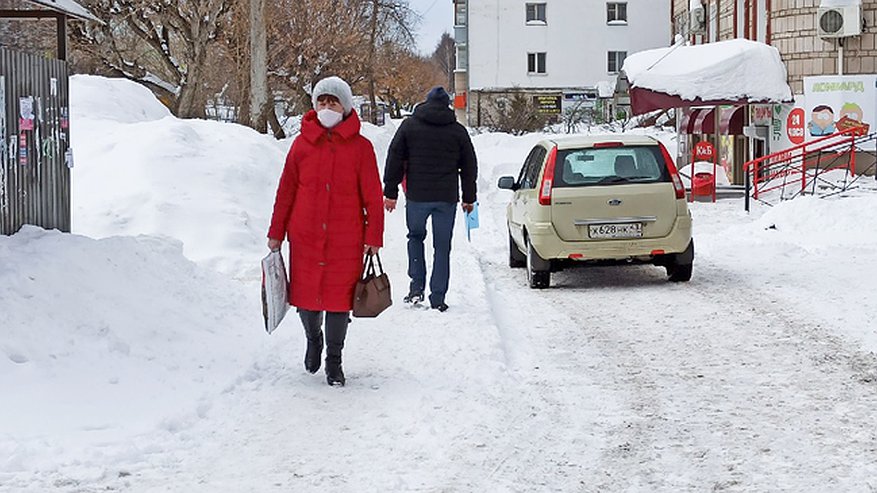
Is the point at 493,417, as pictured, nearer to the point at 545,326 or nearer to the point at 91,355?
the point at 91,355

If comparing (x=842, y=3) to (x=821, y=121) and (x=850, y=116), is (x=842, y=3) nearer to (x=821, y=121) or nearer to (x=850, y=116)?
(x=850, y=116)

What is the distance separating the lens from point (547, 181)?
40.1 feet

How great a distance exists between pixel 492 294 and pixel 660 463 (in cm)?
612

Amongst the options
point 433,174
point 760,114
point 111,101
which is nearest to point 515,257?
point 433,174

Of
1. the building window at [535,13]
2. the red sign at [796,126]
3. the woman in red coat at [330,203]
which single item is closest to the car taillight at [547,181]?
the woman in red coat at [330,203]

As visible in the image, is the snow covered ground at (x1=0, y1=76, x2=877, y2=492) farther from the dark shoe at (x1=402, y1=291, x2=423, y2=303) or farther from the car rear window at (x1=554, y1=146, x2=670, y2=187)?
the car rear window at (x1=554, y1=146, x2=670, y2=187)

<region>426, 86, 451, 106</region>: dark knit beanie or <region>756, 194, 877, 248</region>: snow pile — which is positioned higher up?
<region>426, 86, 451, 106</region>: dark knit beanie

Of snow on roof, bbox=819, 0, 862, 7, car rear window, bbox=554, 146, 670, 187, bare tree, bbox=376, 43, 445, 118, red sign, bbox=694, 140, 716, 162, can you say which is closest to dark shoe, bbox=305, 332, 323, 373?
car rear window, bbox=554, 146, 670, 187

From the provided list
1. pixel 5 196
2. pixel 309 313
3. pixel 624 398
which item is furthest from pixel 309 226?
pixel 5 196

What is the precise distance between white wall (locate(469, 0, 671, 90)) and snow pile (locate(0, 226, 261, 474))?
5614 centimetres

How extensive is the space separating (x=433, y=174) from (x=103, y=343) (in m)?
3.57

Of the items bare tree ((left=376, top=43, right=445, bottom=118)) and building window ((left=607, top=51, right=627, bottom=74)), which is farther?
building window ((left=607, top=51, right=627, bottom=74))

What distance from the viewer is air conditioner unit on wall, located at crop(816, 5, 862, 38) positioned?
2408 centimetres

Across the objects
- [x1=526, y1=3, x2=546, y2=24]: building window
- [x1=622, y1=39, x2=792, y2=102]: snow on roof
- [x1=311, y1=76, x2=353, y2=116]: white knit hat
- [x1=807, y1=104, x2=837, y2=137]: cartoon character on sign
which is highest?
[x1=526, y1=3, x2=546, y2=24]: building window
